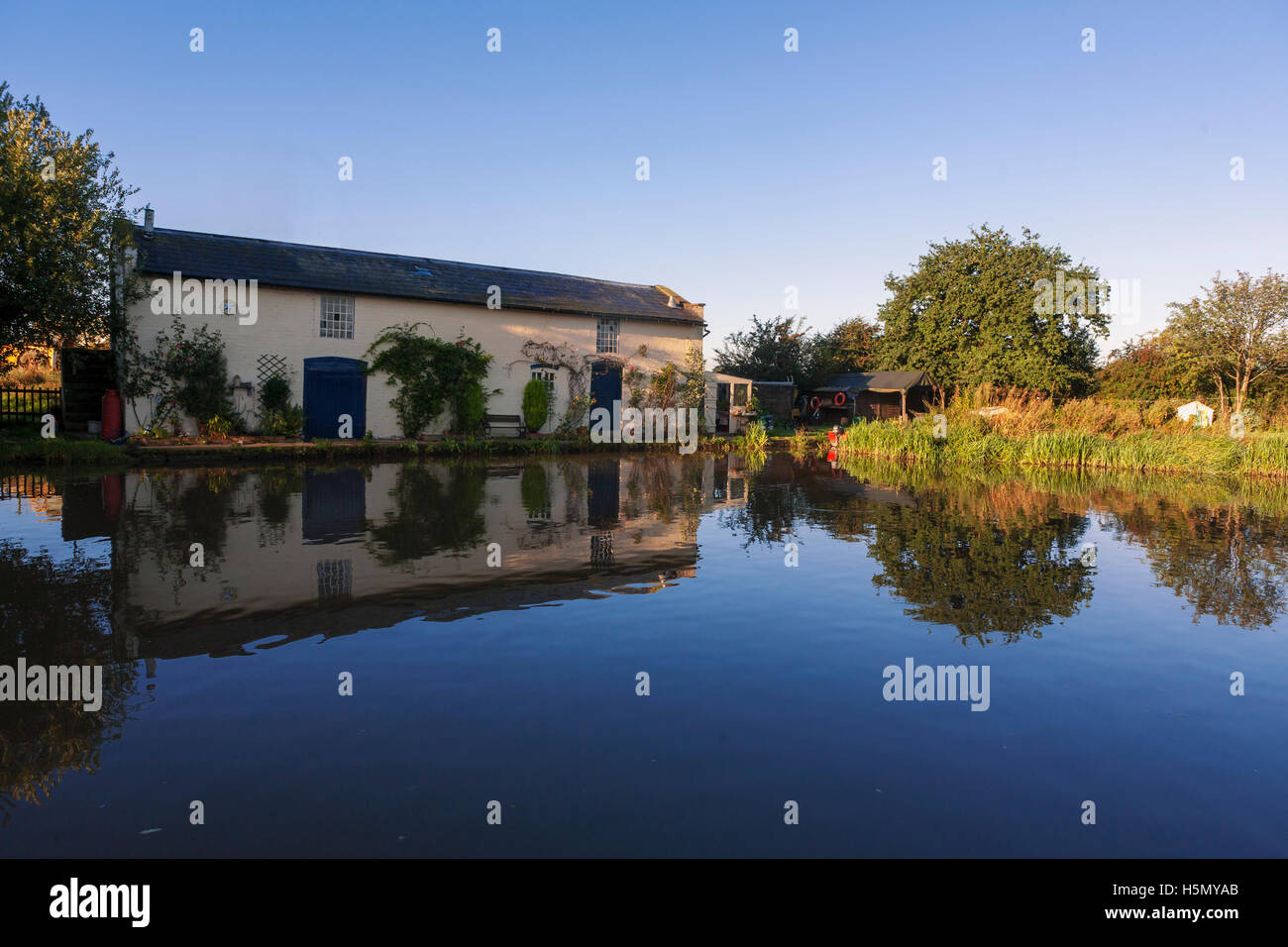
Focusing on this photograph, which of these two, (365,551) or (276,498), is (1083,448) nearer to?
(276,498)

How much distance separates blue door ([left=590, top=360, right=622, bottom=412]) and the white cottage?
5 cm

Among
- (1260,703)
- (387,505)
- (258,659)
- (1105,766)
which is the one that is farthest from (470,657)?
(387,505)

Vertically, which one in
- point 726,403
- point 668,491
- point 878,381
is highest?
point 878,381

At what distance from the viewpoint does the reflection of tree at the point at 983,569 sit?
6.47 meters

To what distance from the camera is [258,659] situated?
16.5 feet

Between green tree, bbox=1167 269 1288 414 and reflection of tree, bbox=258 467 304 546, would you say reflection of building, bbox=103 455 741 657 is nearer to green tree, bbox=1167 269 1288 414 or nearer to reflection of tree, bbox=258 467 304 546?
reflection of tree, bbox=258 467 304 546

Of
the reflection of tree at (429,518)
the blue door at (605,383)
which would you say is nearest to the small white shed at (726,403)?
the blue door at (605,383)

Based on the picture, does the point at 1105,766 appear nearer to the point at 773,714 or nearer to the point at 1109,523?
the point at 773,714

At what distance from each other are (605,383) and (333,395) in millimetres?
9433

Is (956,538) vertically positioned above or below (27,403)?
below

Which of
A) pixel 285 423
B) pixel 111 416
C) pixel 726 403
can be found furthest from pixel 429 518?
pixel 726 403

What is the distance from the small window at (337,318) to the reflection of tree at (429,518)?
9.15 metres

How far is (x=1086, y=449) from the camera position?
22719mm

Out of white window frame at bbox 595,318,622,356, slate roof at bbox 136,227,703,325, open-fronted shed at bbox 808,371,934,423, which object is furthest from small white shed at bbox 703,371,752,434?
open-fronted shed at bbox 808,371,934,423
